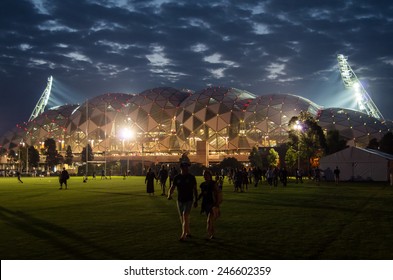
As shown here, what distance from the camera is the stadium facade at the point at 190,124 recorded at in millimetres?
89688

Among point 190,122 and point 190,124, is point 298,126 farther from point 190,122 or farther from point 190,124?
point 190,122

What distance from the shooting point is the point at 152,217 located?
14.9m

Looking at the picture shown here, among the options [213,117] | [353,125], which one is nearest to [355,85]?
[353,125]

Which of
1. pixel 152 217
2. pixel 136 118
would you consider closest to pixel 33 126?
pixel 136 118

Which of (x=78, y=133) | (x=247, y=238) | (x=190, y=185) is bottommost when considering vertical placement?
(x=247, y=238)

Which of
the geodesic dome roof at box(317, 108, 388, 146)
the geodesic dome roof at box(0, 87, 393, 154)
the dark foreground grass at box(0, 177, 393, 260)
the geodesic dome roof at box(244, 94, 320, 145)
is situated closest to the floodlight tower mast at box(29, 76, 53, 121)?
the geodesic dome roof at box(0, 87, 393, 154)

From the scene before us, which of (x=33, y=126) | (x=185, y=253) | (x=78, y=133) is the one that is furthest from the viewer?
(x=33, y=126)

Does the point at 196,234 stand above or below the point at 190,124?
below

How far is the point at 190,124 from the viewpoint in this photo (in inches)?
3915

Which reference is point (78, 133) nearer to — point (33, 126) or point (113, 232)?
point (33, 126)

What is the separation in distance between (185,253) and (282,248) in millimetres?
1979

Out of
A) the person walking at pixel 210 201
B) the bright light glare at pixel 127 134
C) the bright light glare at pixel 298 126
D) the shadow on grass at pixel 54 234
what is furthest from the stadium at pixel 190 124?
the person walking at pixel 210 201

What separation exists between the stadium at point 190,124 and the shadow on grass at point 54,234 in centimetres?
6689

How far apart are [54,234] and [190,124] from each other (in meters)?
88.4
